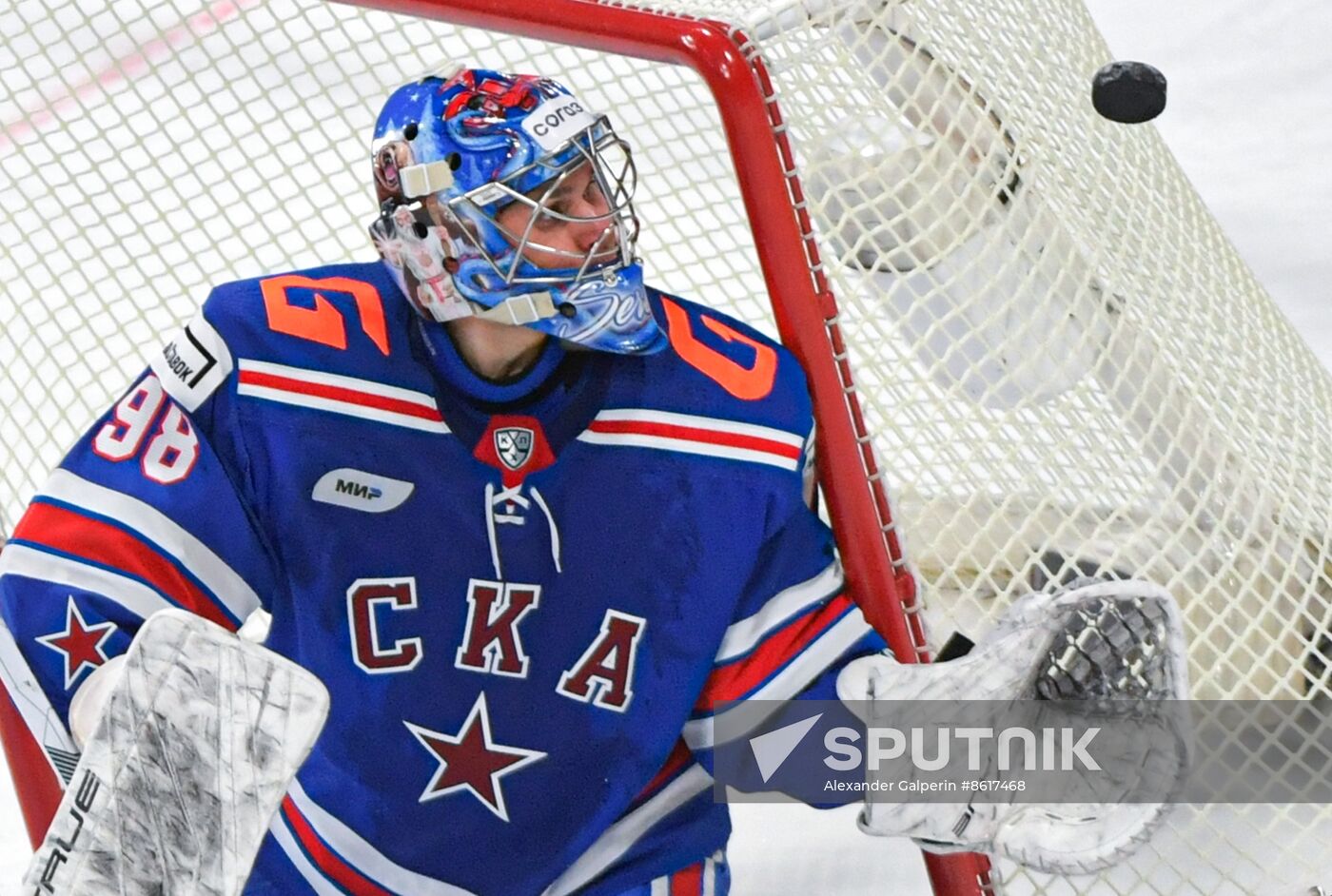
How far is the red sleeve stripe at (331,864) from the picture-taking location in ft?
5.34

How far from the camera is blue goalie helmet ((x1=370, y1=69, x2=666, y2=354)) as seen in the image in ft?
4.75

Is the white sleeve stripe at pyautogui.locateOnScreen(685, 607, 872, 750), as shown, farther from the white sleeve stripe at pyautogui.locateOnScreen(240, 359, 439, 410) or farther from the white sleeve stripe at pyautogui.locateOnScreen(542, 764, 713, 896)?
the white sleeve stripe at pyautogui.locateOnScreen(240, 359, 439, 410)

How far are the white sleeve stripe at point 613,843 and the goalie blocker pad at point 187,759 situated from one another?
507 mm

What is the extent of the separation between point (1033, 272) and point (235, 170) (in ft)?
3.72

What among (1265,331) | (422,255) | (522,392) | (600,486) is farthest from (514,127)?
(1265,331)

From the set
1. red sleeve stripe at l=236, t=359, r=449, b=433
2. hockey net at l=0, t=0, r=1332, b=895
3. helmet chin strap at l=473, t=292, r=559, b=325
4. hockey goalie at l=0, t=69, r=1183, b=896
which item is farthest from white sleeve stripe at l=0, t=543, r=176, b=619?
hockey net at l=0, t=0, r=1332, b=895

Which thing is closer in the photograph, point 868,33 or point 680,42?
point 680,42

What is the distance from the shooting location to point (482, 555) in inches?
60.4

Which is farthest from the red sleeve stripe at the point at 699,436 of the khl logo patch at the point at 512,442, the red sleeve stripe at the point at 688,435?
the khl logo patch at the point at 512,442

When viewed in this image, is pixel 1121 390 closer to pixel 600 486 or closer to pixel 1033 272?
pixel 1033 272

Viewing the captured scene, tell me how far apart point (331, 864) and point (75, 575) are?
1.44 ft

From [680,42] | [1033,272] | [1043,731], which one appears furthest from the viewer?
[1033,272]

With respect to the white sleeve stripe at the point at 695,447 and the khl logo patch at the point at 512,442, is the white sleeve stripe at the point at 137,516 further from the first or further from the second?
the white sleeve stripe at the point at 695,447

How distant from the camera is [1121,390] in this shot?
6.09ft
